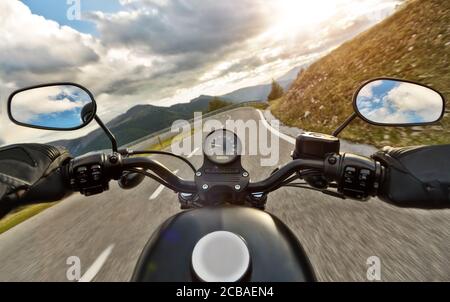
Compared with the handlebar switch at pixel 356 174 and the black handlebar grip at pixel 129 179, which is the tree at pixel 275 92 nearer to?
the black handlebar grip at pixel 129 179

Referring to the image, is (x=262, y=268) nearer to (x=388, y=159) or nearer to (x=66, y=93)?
(x=388, y=159)

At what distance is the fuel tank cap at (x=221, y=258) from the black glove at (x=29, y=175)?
115 centimetres

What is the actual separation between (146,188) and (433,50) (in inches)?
602

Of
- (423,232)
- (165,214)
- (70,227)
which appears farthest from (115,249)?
(423,232)

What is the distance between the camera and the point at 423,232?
327 centimetres

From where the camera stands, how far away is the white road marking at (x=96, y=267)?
303 centimetres

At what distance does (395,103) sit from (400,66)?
16.5 metres

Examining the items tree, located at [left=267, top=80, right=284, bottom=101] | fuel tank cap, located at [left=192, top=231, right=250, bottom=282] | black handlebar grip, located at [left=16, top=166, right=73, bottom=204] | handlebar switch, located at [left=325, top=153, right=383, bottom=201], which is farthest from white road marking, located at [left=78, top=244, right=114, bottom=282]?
tree, located at [left=267, top=80, right=284, bottom=101]

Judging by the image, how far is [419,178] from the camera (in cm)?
144

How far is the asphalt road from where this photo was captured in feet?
9.04
